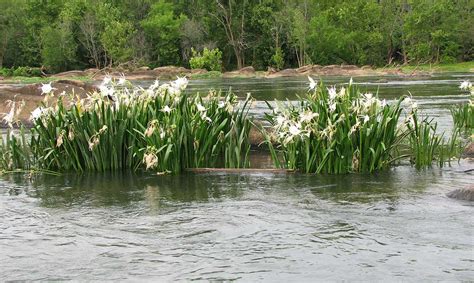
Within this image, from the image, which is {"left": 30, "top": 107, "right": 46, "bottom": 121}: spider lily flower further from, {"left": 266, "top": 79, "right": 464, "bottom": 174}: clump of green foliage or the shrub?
the shrub

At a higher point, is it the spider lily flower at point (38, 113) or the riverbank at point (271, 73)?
the riverbank at point (271, 73)

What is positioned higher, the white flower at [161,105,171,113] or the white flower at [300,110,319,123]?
the white flower at [161,105,171,113]

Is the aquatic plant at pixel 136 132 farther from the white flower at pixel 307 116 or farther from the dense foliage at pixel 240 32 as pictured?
the dense foliage at pixel 240 32

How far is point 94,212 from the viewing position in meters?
7.91

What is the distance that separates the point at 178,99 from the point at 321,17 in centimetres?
7303

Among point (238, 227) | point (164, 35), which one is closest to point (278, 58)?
point (164, 35)

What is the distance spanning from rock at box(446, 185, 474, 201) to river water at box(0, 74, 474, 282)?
0.13 metres

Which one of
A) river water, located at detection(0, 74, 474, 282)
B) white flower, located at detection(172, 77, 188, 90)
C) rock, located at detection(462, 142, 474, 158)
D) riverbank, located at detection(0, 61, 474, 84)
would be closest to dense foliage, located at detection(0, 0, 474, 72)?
riverbank, located at detection(0, 61, 474, 84)

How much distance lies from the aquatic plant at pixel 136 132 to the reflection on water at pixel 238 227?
1.32 feet

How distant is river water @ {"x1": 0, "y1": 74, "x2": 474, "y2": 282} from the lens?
573 cm

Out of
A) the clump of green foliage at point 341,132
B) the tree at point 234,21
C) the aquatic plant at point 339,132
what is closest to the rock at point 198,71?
the tree at point 234,21

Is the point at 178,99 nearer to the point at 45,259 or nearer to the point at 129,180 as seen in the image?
the point at 129,180

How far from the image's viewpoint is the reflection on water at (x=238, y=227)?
226 inches

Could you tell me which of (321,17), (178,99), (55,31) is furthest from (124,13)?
(178,99)
